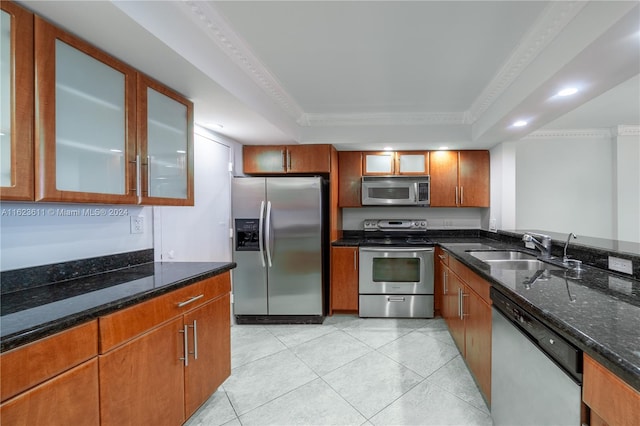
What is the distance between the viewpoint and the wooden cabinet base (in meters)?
0.83

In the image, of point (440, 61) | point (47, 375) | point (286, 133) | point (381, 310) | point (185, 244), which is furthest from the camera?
point (381, 310)

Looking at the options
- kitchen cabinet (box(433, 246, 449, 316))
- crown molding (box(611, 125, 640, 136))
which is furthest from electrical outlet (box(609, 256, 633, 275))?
crown molding (box(611, 125, 640, 136))

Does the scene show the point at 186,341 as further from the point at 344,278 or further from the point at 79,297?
the point at 344,278

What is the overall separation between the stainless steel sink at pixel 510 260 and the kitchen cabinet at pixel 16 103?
8.47 feet

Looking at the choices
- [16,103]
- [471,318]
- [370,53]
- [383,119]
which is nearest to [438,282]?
[471,318]

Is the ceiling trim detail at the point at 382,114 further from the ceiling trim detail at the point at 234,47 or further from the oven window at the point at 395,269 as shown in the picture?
the oven window at the point at 395,269

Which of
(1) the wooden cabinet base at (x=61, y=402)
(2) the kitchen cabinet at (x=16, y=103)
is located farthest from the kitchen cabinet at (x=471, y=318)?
(2) the kitchen cabinet at (x=16, y=103)

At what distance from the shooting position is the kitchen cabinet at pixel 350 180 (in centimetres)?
361

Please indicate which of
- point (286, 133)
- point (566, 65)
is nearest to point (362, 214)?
point (286, 133)

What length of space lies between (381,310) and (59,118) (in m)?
3.13

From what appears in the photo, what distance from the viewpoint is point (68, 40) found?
1195 mm

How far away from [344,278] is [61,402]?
2610 millimetres

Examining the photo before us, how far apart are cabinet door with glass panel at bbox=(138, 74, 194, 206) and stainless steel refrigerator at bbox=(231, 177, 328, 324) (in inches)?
44.3

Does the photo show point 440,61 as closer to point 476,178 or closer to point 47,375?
point 476,178
